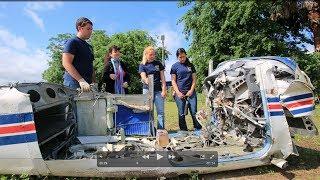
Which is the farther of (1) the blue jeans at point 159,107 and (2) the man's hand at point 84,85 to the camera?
(1) the blue jeans at point 159,107

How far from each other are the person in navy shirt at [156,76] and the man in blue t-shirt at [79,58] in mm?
1289

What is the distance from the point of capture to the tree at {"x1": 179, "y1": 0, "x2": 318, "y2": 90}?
26188mm

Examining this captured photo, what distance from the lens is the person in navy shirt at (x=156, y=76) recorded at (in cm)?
769

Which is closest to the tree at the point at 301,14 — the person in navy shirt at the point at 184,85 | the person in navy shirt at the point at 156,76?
the person in navy shirt at the point at 184,85

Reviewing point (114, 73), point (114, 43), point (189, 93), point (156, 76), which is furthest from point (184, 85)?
point (114, 43)

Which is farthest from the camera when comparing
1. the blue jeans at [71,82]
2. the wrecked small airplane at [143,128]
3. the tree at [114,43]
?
the tree at [114,43]

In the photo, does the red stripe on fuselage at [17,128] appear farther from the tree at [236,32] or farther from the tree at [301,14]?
the tree at [301,14]

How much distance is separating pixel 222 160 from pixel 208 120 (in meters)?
1.86

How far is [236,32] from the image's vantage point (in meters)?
27.4

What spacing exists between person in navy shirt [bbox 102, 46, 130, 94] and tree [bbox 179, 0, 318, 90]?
1912cm

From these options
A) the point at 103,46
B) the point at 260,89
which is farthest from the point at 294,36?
the point at 260,89

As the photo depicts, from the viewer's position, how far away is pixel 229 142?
677cm

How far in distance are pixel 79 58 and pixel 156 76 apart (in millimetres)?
1732

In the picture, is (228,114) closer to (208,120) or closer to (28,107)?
(208,120)
